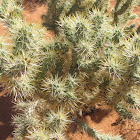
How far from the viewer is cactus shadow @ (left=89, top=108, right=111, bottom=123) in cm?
361

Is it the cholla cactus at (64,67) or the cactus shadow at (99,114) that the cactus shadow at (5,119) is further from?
the cactus shadow at (99,114)

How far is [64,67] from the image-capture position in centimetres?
290

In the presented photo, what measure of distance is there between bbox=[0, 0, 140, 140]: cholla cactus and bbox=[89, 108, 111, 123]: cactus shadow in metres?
0.69

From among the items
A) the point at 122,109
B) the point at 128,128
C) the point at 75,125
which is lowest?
the point at 75,125

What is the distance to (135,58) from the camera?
206 centimetres

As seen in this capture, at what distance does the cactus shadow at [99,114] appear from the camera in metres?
3.61

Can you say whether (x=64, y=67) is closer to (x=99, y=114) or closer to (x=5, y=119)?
(x=99, y=114)

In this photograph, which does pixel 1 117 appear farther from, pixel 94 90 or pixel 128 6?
pixel 128 6

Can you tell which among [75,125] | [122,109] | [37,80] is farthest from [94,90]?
[37,80]

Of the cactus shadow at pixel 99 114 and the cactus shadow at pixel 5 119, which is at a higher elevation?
the cactus shadow at pixel 99 114

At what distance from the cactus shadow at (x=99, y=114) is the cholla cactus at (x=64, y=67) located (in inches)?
27.1

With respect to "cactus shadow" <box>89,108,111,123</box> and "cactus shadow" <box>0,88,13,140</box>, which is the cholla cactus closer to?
"cactus shadow" <box>89,108,111,123</box>

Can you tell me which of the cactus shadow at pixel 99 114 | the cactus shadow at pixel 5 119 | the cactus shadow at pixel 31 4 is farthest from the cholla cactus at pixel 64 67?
Answer: the cactus shadow at pixel 31 4

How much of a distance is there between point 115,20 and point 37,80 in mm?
3359
